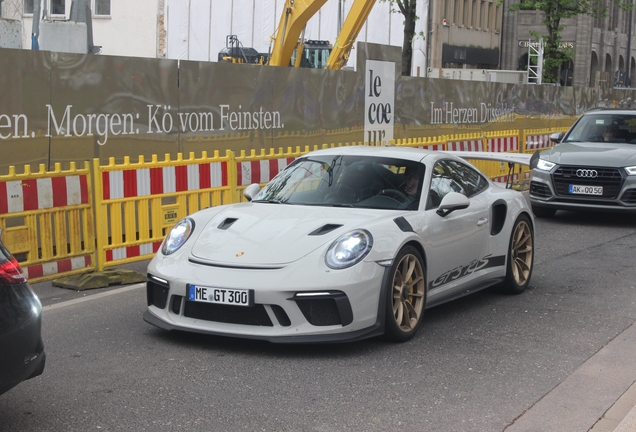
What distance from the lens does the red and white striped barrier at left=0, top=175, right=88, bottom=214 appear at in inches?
331

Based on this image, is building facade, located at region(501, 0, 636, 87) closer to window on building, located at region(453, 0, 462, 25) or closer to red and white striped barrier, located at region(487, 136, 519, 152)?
window on building, located at region(453, 0, 462, 25)

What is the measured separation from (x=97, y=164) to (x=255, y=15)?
52.6m

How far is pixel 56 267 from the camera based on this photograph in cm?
889

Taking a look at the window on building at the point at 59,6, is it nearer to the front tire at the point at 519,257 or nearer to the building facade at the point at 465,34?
the building facade at the point at 465,34

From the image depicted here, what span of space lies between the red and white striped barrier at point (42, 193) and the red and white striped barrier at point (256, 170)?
8.01ft

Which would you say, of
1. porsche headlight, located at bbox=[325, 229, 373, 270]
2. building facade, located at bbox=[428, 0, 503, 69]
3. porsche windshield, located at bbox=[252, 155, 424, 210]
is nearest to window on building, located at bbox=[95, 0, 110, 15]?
building facade, located at bbox=[428, 0, 503, 69]

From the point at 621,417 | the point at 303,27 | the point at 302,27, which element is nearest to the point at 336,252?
the point at 621,417

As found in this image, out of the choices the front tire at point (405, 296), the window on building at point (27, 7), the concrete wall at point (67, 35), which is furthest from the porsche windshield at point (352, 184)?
the window on building at point (27, 7)

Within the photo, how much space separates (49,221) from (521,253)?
4.36 metres

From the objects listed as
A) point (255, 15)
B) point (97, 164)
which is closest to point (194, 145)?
point (97, 164)

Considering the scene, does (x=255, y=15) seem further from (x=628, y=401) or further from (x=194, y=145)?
(x=628, y=401)

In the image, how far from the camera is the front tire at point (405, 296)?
6.24 meters

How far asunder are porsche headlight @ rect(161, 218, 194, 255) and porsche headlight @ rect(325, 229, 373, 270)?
1118 mm

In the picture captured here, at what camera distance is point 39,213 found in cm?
865
